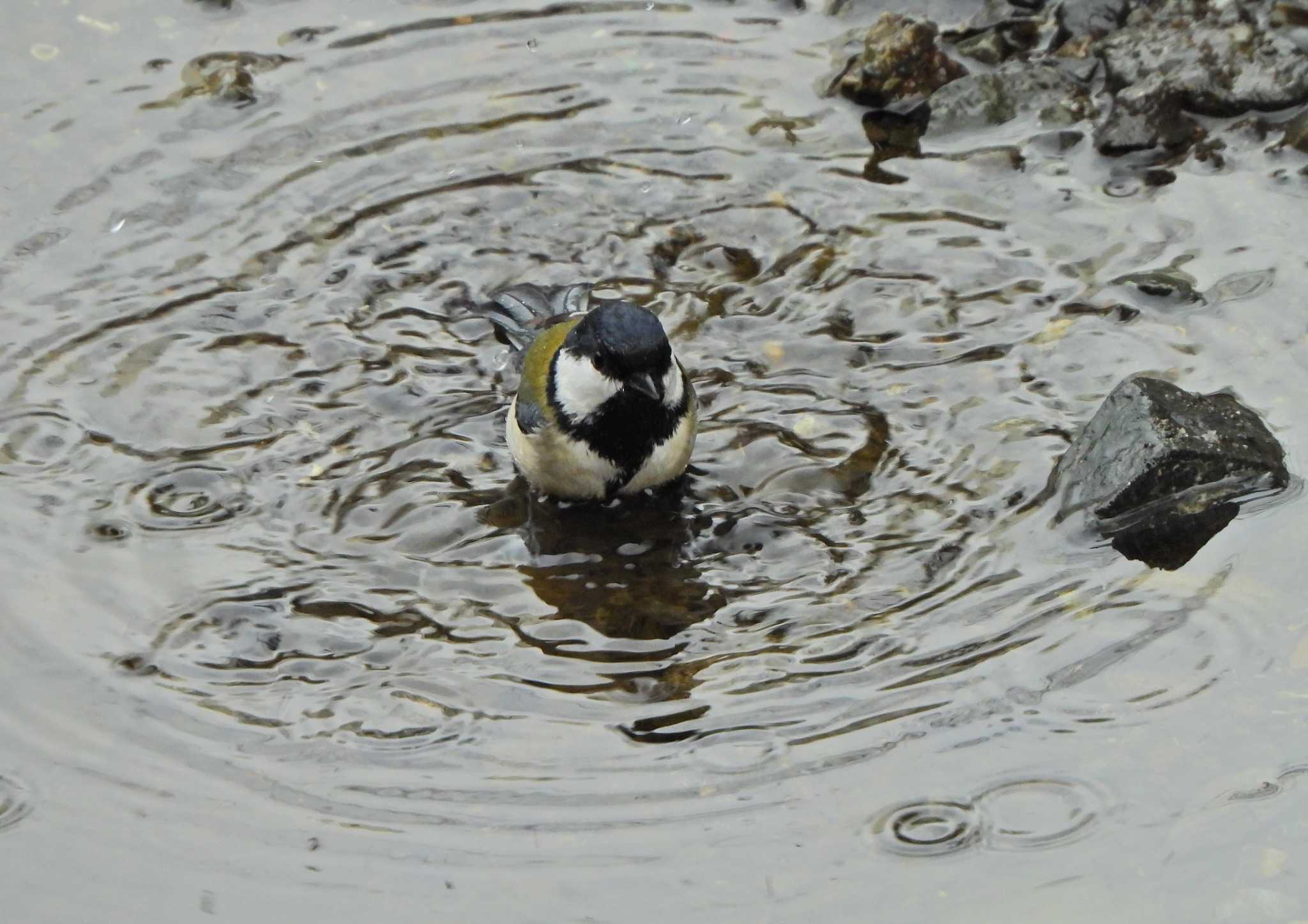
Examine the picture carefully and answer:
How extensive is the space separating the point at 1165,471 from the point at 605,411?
6.19 ft

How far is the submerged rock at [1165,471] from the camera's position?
532 cm

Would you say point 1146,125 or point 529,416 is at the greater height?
point 1146,125

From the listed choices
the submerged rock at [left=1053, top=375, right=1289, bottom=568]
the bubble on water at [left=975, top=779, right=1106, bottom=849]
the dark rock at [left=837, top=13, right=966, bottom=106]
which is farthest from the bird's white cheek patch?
the dark rock at [left=837, top=13, right=966, bottom=106]

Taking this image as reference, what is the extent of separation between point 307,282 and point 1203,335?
362 cm

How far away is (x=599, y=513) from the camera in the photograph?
592 cm

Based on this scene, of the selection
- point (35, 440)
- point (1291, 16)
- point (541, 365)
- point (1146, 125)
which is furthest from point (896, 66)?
point (35, 440)

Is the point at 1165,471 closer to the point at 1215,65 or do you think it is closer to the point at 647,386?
the point at 647,386

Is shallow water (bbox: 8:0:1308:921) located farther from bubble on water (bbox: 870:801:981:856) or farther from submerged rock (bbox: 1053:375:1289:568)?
submerged rock (bbox: 1053:375:1289:568)

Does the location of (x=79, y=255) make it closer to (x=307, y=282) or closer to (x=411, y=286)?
(x=307, y=282)

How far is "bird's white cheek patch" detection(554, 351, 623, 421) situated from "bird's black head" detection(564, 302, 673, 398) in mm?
71

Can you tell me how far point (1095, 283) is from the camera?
257 inches

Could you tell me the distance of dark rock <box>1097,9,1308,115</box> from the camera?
7398mm

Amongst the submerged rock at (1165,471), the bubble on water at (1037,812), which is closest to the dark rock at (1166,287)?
the submerged rock at (1165,471)

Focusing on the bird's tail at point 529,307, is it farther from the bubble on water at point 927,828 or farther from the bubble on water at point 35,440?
the bubble on water at point 927,828
